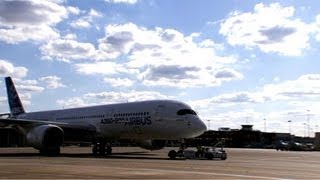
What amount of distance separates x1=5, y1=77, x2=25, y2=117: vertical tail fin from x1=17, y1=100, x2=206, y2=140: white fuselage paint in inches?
586

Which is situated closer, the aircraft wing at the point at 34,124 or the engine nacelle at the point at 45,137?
the engine nacelle at the point at 45,137

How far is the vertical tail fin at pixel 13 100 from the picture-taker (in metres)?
62.9

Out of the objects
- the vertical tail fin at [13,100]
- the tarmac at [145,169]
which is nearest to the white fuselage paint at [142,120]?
the tarmac at [145,169]

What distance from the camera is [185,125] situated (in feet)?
129

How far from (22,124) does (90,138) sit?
6.38m

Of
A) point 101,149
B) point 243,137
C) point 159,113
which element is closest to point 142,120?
point 159,113

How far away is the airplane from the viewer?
39.8 meters

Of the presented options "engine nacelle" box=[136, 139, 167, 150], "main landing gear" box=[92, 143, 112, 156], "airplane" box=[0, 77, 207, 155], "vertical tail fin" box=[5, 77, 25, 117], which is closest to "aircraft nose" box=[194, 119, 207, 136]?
"airplane" box=[0, 77, 207, 155]

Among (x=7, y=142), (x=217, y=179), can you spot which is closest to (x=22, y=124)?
(x=217, y=179)

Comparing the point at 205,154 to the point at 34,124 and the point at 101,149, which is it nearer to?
the point at 101,149

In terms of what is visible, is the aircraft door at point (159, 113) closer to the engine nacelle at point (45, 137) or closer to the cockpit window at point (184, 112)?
the cockpit window at point (184, 112)

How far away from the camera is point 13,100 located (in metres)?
63.4

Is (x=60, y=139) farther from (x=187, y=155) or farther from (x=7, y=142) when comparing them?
(x=7, y=142)

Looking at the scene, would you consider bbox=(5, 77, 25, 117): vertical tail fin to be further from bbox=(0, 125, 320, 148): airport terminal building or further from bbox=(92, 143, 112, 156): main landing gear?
bbox=(0, 125, 320, 148): airport terminal building
